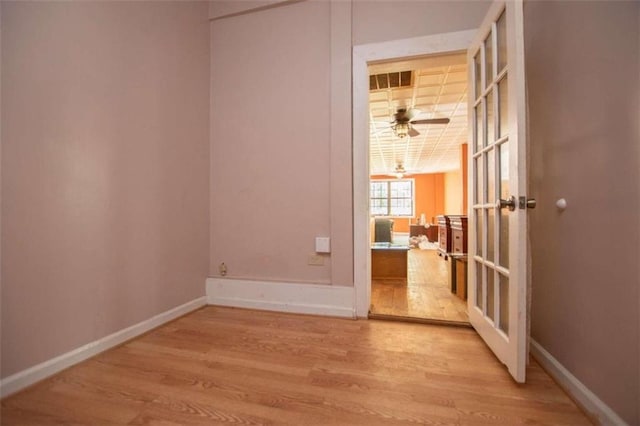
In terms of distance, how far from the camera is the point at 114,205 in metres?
1.64

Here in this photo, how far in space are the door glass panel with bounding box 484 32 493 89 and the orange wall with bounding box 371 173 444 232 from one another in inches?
364

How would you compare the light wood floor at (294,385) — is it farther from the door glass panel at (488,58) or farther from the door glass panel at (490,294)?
the door glass panel at (488,58)

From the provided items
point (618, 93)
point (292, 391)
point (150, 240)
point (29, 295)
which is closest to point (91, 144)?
point (150, 240)

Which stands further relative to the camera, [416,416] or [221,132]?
[221,132]

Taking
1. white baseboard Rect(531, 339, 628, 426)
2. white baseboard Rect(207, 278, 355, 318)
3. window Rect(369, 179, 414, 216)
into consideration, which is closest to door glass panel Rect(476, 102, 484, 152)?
white baseboard Rect(531, 339, 628, 426)

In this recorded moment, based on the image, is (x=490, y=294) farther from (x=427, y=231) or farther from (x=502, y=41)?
(x=427, y=231)

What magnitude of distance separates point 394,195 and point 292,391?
1062 cm

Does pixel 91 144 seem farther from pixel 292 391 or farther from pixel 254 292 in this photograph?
pixel 292 391

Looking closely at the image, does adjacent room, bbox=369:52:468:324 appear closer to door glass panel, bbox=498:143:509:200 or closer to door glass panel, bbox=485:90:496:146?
door glass panel, bbox=485:90:496:146

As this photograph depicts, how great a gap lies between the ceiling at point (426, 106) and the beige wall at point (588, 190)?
87 centimetres

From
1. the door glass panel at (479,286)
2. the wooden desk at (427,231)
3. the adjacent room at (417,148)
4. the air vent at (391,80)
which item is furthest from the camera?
the wooden desk at (427,231)

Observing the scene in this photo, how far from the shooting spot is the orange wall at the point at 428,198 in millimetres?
10500

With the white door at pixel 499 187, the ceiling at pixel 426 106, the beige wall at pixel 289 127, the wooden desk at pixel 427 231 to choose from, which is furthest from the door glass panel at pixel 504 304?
the wooden desk at pixel 427 231

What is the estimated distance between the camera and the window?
11.1 m
